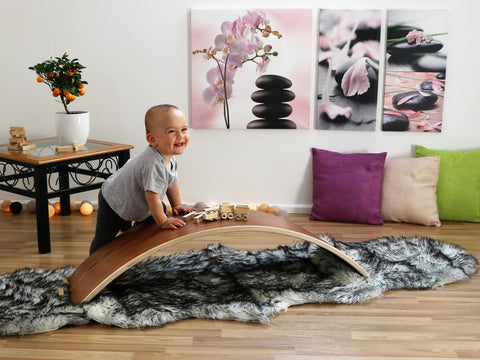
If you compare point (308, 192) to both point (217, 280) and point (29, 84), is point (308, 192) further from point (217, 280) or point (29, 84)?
point (29, 84)

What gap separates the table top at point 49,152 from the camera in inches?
132

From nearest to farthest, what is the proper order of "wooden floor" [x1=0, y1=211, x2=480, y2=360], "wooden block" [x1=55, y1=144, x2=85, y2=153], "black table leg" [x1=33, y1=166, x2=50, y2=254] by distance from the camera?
"wooden floor" [x1=0, y1=211, x2=480, y2=360] → "black table leg" [x1=33, y1=166, x2=50, y2=254] → "wooden block" [x1=55, y1=144, x2=85, y2=153]

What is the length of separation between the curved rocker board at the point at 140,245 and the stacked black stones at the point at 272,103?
1.41 metres

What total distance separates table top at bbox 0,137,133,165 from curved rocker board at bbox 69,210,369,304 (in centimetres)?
83

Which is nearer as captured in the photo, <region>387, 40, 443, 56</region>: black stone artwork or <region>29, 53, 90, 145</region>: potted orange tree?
<region>29, 53, 90, 145</region>: potted orange tree

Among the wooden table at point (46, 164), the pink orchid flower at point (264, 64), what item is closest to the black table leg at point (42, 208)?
the wooden table at point (46, 164)

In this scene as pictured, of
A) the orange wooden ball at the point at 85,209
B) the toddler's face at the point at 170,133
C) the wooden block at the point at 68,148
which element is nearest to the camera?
the toddler's face at the point at 170,133

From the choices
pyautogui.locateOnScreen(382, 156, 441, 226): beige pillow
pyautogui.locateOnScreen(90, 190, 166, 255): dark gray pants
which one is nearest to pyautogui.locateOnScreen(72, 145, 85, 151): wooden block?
pyautogui.locateOnScreen(90, 190, 166, 255): dark gray pants

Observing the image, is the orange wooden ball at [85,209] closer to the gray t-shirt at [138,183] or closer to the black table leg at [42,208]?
the black table leg at [42,208]

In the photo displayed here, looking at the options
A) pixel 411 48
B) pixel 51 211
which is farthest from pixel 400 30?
pixel 51 211

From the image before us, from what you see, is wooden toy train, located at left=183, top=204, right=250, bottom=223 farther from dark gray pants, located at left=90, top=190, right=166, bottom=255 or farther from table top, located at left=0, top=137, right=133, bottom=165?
table top, located at left=0, top=137, right=133, bottom=165

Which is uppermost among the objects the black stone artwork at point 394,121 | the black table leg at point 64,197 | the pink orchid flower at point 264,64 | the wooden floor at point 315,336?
the pink orchid flower at point 264,64

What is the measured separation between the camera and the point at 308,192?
429cm

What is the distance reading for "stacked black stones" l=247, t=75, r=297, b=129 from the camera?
13.5 feet
